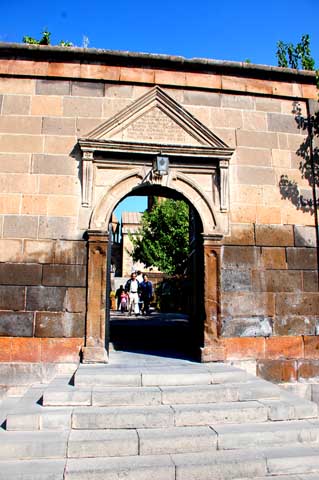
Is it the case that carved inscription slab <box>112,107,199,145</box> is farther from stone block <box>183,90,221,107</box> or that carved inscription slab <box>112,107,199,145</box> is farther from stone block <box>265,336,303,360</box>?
stone block <box>265,336,303,360</box>

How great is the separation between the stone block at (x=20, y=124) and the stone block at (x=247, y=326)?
445 cm

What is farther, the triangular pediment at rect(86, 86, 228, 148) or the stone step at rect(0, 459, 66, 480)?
the triangular pediment at rect(86, 86, 228, 148)

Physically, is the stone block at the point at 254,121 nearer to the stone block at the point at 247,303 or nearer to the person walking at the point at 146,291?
the stone block at the point at 247,303

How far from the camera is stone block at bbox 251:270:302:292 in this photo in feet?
21.5

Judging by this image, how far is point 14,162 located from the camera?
6387mm

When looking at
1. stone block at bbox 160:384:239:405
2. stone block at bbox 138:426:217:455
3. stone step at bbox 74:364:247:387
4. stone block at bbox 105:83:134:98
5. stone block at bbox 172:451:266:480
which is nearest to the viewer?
stone block at bbox 172:451:266:480

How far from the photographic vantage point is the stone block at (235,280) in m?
6.44

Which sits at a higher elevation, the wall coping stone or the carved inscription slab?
Result: the wall coping stone

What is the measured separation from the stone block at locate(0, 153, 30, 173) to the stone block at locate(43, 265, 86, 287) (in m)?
1.65

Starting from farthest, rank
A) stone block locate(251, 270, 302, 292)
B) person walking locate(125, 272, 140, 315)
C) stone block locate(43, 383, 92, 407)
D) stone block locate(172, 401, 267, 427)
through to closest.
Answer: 1. person walking locate(125, 272, 140, 315)
2. stone block locate(251, 270, 302, 292)
3. stone block locate(43, 383, 92, 407)
4. stone block locate(172, 401, 267, 427)

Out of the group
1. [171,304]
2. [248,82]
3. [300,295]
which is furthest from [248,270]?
[171,304]

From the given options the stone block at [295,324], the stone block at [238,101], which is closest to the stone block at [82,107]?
the stone block at [238,101]

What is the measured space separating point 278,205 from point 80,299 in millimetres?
3730

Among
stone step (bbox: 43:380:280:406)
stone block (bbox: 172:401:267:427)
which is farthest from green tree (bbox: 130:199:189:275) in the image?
stone block (bbox: 172:401:267:427)
